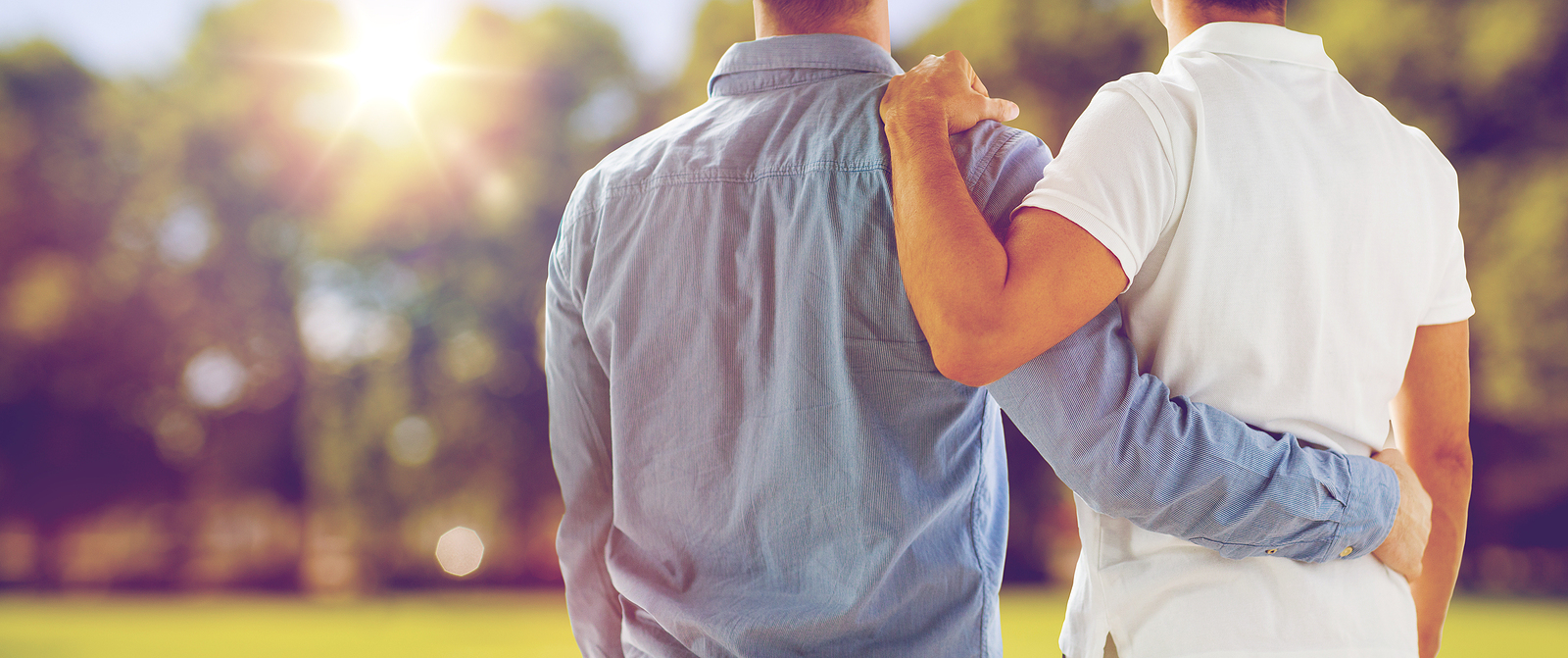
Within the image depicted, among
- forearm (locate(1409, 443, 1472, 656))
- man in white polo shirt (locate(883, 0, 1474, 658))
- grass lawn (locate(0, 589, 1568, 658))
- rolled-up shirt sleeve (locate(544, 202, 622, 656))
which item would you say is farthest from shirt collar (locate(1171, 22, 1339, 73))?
grass lawn (locate(0, 589, 1568, 658))

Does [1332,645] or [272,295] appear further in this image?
[272,295]

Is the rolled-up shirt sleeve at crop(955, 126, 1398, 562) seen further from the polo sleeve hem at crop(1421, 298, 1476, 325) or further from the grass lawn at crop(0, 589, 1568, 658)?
the grass lawn at crop(0, 589, 1568, 658)

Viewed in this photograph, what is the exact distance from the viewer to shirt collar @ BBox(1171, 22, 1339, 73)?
1.71m

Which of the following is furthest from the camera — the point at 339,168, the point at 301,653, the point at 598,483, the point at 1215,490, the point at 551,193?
the point at 339,168

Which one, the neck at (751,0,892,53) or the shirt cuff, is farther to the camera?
the neck at (751,0,892,53)

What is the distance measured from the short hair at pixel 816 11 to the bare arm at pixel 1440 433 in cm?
114

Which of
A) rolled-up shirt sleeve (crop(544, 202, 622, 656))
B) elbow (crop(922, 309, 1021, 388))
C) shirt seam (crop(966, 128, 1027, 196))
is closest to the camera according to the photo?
elbow (crop(922, 309, 1021, 388))

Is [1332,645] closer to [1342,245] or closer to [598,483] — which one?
[1342,245]

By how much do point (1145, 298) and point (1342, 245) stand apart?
301 millimetres

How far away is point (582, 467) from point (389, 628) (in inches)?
495

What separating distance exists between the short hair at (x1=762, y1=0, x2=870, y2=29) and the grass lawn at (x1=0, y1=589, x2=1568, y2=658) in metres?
8.87

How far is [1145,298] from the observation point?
1.65 m

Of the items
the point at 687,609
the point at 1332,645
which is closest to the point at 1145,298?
the point at 1332,645

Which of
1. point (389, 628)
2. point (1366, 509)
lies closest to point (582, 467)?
point (1366, 509)
